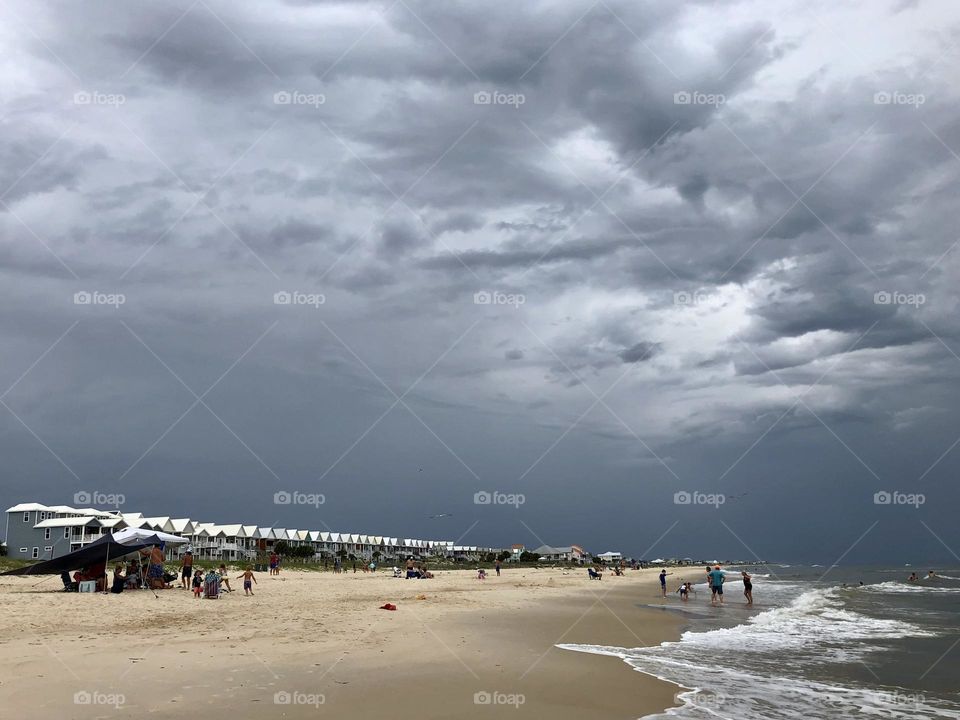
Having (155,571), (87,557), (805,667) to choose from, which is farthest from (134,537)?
(805,667)

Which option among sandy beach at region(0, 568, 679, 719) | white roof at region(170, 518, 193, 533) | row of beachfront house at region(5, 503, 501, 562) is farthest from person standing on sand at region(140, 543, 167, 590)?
white roof at region(170, 518, 193, 533)

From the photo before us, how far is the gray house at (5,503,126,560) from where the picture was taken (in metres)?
67.2

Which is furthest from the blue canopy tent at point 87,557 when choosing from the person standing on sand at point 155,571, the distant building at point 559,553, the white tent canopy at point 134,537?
the distant building at point 559,553

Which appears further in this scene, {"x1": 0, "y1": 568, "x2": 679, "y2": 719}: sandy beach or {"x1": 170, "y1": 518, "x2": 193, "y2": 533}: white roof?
{"x1": 170, "y1": 518, "x2": 193, "y2": 533}: white roof

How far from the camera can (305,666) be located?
10.8m

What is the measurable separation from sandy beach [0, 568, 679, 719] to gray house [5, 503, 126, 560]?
5489 cm

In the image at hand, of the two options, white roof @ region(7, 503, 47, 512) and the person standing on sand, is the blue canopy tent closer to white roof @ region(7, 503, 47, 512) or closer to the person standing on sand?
the person standing on sand

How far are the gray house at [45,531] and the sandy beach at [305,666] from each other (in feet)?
180

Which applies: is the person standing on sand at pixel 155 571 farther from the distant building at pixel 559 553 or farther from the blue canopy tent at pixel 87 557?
the distant building at pixel 559 553

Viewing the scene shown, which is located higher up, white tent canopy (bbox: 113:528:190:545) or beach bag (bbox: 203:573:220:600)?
white tent canopy (bbox: 113:528:190:545)

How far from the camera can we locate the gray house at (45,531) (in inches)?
2648

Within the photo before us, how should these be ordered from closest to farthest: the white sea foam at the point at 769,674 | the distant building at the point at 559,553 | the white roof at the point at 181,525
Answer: the white sea foam at the point at 769,674 → the white roof at the point at 181,525 → the distant building at the point at 559,553

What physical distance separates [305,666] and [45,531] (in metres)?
71.8

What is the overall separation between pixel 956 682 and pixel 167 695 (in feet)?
44.6
